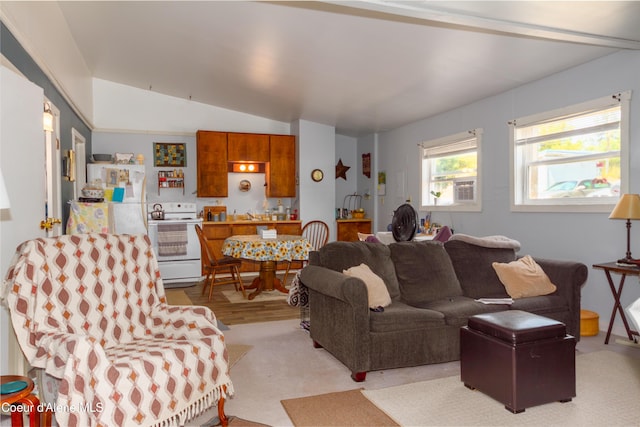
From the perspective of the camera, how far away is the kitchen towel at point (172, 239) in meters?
6.79

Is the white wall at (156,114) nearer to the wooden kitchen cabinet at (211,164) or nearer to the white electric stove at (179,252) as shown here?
the wooden kitchen cabinet at (211,164)

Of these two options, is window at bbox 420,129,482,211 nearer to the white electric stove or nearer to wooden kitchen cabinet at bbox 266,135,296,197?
wooden kitchen cabinet at bbox 266,135,296,197

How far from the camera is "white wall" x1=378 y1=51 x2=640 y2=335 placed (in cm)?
394

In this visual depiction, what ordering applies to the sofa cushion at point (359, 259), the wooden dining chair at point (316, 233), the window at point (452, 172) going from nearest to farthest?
1. the sofa cushion at point (359, 259)
2. the window at point (452, 172)
3. the wooden dining chair at point (316, 233)

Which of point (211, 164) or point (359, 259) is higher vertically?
point (211, 164)

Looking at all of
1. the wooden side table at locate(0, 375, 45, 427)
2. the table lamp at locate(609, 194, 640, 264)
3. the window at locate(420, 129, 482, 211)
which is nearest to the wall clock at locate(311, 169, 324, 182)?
the window at locate(420, 129, 482, 211)

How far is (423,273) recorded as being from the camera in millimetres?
3682

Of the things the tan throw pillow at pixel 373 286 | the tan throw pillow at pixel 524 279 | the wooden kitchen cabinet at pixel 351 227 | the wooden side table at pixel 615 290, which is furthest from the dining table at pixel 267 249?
the wooden side table at pixel 615 290

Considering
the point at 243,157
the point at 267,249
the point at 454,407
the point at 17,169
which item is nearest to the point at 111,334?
the point at 17,169

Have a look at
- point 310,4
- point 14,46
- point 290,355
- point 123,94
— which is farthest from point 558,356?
point 123,94

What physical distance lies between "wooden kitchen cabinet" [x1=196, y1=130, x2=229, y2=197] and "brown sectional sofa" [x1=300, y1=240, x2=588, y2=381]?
422 centimetres

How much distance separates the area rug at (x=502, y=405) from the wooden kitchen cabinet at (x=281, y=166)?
5379 millimetres

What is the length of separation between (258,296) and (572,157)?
3.92 metres

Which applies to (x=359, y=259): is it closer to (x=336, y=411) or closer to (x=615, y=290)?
(x=336, y=411)
